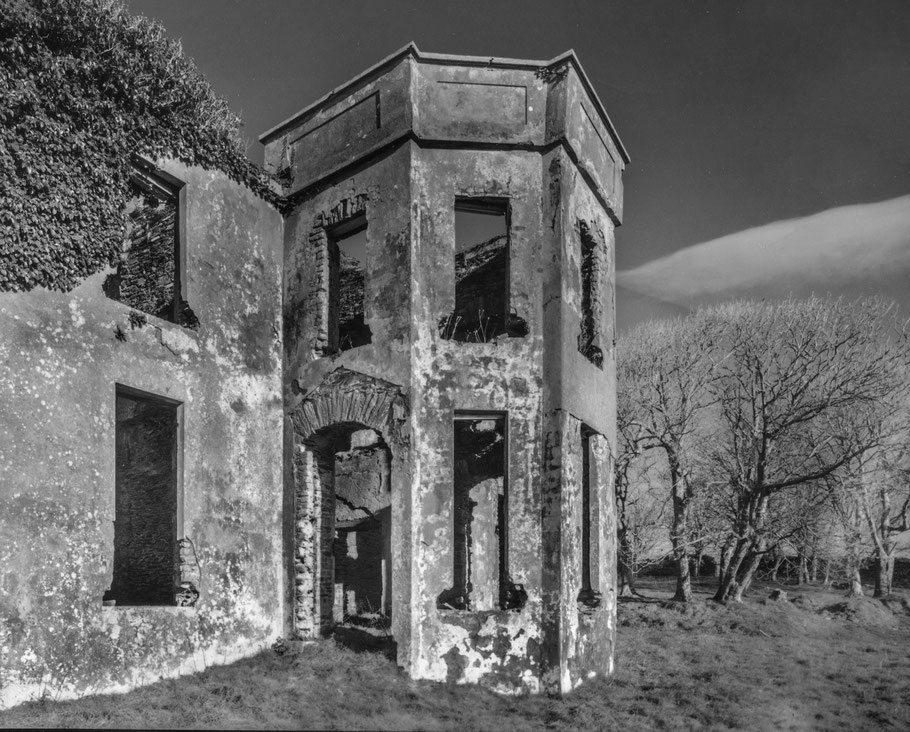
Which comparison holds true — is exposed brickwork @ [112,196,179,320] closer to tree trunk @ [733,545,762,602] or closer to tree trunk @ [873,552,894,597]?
tree trunk @ [733,545,762,602]

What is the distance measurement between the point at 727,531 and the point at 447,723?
450 inches

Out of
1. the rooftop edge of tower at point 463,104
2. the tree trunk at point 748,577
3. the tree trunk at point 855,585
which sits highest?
the rooftop edge of tower at point 463,104

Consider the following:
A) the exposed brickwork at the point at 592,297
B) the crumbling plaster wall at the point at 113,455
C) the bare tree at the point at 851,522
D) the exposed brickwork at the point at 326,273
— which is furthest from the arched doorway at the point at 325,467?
the bare tree at the point at 851,522

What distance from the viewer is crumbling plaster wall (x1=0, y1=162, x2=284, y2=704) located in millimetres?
6539

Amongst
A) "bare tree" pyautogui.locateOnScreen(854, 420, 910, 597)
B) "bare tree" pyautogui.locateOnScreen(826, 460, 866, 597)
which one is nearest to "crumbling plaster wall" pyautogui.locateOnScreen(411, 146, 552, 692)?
"bare tree" pyautogui.locateOnScreen(826, 460, 866, 597)

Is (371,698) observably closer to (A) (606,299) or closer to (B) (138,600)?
(B) (138,600)

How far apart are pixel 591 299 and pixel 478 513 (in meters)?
4.77

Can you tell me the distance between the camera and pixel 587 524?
10.1 meters

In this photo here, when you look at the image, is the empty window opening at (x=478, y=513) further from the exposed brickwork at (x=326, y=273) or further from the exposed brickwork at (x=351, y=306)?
the exposed brickwork at (x=326, y=273)

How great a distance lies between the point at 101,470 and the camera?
23.8 feet

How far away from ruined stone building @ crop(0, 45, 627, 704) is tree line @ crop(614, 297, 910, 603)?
7379mm

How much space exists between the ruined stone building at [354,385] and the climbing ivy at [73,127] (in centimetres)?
33

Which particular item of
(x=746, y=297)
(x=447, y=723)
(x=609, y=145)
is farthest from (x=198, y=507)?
(x=746, y=297)

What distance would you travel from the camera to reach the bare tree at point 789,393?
641 inches
